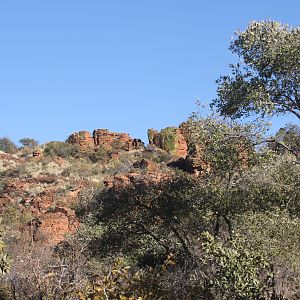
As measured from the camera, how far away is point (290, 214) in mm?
14141

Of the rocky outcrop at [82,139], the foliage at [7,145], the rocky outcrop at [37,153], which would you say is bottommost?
the rocky outcrop at [37,153]

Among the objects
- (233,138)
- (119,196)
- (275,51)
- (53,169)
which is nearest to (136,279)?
(233,138)

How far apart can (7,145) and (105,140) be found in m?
16.2

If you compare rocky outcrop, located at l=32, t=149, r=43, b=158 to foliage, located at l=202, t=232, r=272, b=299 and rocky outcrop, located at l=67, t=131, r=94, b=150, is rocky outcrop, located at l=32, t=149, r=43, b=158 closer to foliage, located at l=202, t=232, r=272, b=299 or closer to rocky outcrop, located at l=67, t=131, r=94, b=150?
rocky outcrop, located at l=67, t=131, r=94, b=150

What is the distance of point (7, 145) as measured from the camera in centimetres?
7569

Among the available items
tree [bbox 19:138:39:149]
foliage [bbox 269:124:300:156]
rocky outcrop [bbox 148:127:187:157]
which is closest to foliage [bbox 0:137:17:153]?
tree [bbox 19:138:39:149]

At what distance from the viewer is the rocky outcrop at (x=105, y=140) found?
220 feet

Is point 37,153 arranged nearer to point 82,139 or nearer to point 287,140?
point 82,139

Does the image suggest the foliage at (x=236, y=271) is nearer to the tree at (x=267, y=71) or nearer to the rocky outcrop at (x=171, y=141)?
the tree at (x=267, y=71)

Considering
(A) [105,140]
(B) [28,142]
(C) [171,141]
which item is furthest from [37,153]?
(B) [28,142]

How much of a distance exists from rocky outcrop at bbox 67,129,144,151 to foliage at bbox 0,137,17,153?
837 cm

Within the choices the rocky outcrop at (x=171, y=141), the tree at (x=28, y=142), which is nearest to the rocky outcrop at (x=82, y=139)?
the rocky outcrop at (x=171, y=141)

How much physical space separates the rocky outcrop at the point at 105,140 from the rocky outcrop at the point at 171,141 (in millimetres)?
2353

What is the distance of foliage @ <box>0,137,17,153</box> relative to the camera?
7235 cm
